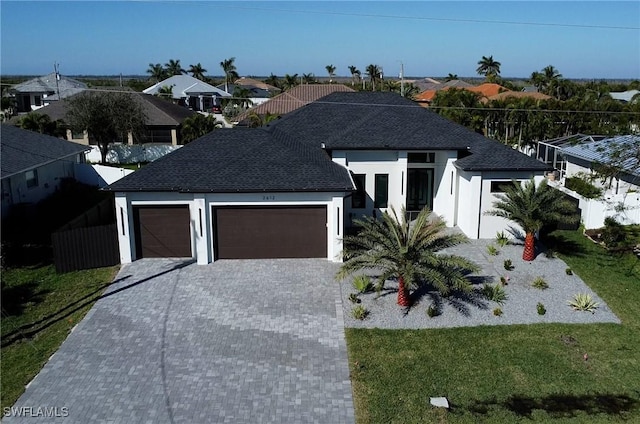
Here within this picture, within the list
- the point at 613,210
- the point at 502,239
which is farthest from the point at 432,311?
the point at 613,210

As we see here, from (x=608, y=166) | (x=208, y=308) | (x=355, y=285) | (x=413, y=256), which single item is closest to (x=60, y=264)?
(x=208, y=308)

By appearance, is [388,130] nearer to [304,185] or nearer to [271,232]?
[304,185]

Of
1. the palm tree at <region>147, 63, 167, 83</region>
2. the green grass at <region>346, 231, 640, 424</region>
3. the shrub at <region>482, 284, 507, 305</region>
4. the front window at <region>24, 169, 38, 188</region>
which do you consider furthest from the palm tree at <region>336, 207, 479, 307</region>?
the palm tree at <region>147, 63, 167, 83</region>

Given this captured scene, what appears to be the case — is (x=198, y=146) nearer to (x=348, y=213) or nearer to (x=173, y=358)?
(x=348, y=213)

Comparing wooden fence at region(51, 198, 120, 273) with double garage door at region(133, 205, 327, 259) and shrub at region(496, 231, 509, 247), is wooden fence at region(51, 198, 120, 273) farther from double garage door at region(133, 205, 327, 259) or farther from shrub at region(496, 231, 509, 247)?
shrub at region(496, 231, 509, 247)

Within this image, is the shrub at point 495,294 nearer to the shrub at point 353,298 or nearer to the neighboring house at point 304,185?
the shrub at point 353,298
